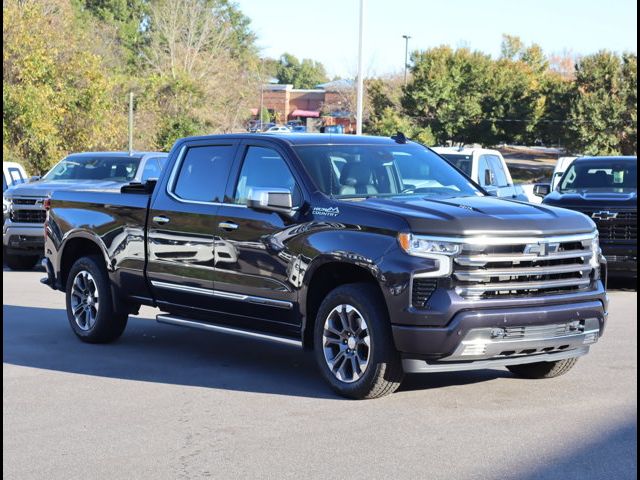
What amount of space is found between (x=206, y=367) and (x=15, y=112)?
88.1 feet

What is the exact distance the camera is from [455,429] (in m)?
6.69

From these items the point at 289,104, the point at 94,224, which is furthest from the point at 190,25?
the point at 94,224

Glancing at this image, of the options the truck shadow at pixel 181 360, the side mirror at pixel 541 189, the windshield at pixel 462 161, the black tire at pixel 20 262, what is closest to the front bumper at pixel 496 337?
the truck shadow at pixel 181 360

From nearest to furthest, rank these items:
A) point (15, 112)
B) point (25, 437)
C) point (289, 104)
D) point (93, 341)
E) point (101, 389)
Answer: point (25, 437), point (101, 389), point (93, 341), point (15, 112), point (289, 104)

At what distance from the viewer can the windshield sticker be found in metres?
7.66

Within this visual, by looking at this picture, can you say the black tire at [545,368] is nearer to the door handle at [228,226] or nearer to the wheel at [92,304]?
the door handle at [228,226]

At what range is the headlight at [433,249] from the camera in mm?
7023

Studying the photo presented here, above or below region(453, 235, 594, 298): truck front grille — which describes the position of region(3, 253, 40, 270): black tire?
below

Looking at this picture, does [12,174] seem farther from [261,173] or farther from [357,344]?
[357,344]

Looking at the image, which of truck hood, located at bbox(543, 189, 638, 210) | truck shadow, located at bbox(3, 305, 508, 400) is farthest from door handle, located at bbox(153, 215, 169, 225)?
truck hood, located at bbox(543, 189, 638, 210)

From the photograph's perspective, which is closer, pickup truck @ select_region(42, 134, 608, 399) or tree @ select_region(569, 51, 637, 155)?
pickup truck @ select_region(42, 134, 608, 399)

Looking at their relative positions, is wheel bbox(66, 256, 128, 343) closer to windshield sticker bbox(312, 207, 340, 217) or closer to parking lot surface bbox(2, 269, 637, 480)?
parking lot surface bbox(2, 269, 637, 480)

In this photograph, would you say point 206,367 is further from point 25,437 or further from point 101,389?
point 25,437

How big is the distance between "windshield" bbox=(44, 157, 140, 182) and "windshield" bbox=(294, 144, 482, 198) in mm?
9358
